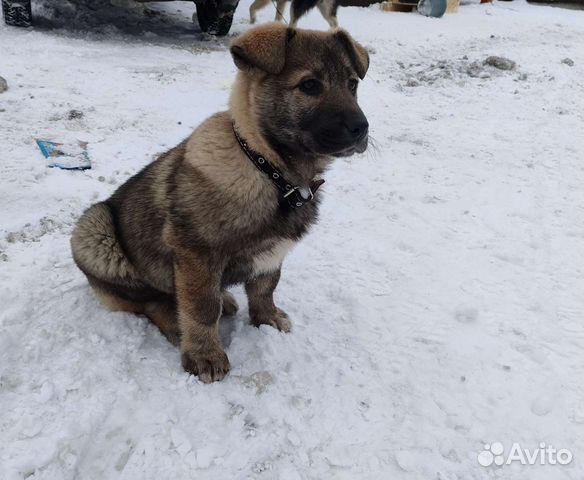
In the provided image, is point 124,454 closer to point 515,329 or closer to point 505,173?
point 515,329

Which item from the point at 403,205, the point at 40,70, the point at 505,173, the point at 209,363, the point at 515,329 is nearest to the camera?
the point at 209,363

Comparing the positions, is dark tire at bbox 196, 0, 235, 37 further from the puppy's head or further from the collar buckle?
the collar buckle

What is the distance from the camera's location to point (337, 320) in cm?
319

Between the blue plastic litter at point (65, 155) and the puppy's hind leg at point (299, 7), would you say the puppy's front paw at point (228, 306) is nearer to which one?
the blue plastic litter at point (65, 155)

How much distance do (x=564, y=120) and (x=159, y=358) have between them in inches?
246

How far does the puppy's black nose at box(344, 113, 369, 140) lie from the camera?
7.48ft

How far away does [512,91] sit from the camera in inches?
294

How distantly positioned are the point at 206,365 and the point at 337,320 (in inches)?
37.4

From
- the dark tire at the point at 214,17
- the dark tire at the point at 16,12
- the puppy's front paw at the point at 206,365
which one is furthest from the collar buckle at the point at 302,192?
the dark tire at the point at 16,12

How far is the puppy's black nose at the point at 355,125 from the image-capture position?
2.28 meters

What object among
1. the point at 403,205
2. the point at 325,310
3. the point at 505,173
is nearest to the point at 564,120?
the point at 505,173

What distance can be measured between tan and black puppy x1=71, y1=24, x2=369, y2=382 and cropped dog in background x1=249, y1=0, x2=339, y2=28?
650 cm

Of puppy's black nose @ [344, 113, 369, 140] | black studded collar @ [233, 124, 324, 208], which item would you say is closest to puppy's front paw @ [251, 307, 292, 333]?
black studded collar @ [233, 124, 324, 208]

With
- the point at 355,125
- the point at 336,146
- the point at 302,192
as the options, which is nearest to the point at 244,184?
the point at 302,192
